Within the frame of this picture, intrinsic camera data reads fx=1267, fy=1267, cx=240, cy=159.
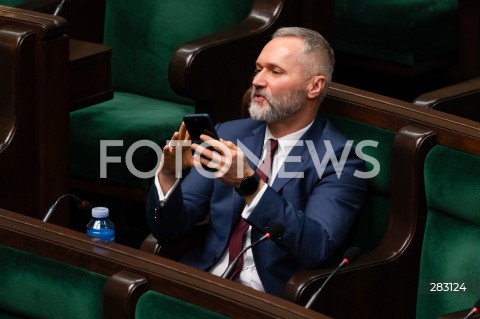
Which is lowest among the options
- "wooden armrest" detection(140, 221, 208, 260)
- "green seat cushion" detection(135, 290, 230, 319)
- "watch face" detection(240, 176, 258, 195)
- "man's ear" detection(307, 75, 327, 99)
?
"wooden armrest" detection(140, 221, 208, 260)

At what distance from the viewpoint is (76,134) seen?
5.35 feet

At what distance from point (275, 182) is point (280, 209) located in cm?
8

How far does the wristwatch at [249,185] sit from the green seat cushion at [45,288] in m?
0.23

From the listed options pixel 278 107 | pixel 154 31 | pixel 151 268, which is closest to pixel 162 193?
pixel 278 107

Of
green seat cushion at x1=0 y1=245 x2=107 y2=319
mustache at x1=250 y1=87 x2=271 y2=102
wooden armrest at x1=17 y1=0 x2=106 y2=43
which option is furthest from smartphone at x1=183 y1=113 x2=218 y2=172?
wooden armrest at x1=17 y1=0 x2=106 y2=43

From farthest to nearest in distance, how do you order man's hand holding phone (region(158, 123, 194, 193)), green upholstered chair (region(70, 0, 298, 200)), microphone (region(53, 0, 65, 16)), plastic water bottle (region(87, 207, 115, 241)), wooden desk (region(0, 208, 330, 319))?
1. microphone (region(53, 0, 65, 16))
2. green upholstered chair (region(70, 0, 298, 200))
3. plastic water bottle (region(87, 207, 115, 241))
4. man's hand holding phone (region(158, 123, 194, 193))
5. wooden desk (region(0, 208, 330, 319))

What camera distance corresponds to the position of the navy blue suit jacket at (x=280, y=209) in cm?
119

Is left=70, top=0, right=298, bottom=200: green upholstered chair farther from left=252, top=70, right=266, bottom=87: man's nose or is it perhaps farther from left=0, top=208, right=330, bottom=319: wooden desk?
left=0, top=208, right=330, bottom=319: wooden desk

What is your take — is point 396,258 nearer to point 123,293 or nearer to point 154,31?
point 123,293

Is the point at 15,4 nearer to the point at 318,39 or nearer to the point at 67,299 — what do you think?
the point at 318,39

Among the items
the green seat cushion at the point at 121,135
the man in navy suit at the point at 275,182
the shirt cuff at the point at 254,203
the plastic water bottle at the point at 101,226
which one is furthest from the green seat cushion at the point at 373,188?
the green seat cushion at the point at 121,135

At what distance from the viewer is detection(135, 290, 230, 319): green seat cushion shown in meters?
0.93

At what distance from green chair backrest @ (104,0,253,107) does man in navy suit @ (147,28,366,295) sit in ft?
1.15

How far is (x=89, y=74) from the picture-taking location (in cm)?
160
